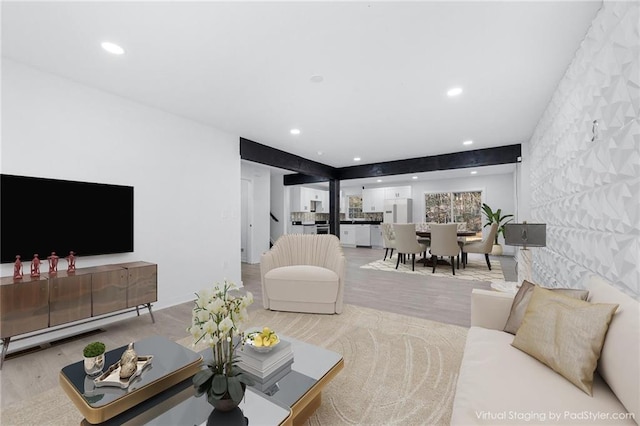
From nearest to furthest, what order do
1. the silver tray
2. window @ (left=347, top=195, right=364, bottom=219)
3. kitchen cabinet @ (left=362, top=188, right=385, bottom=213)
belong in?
the silver tray
kitchen cabinet @ (left=362, top=188, right=385, bottom=213)
window @ (left=347, top=195, right=364, bottom=219)

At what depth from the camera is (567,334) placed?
49.0 inches

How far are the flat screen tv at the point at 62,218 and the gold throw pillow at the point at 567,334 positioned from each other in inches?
147

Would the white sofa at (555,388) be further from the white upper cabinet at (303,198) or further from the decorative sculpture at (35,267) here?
the white upper cabinet at (303,198)

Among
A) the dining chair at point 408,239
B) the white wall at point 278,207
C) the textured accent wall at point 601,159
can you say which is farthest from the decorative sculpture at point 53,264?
the white wall at point 278,207

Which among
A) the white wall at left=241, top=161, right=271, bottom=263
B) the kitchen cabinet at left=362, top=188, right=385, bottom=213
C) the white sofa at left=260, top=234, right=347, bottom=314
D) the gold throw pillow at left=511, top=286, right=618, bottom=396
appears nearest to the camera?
the gold throw pillow at left=511, top=286, right=618, bottom=396

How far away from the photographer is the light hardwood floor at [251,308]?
81.0 inches

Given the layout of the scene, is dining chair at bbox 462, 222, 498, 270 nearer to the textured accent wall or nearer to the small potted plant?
the textured accent wall

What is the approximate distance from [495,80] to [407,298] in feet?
9.21

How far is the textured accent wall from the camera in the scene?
4.81 ft

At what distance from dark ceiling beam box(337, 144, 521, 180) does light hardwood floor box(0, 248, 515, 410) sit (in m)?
2.24

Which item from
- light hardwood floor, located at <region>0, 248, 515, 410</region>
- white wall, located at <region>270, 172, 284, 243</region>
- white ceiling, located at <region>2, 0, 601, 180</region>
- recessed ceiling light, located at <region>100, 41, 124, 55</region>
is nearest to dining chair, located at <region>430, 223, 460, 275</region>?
light hardwood floor, located at <region>0, 248, 515, 410</region>

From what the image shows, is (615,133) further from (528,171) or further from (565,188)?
(528,171)

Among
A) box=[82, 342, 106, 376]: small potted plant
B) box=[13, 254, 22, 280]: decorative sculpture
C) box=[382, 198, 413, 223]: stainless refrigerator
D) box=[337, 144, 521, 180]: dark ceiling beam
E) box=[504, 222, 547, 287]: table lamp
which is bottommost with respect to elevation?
box=[82, 342, 106, 376]: small potted plant

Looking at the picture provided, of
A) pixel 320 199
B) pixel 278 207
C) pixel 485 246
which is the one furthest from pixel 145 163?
pixel 320 199
